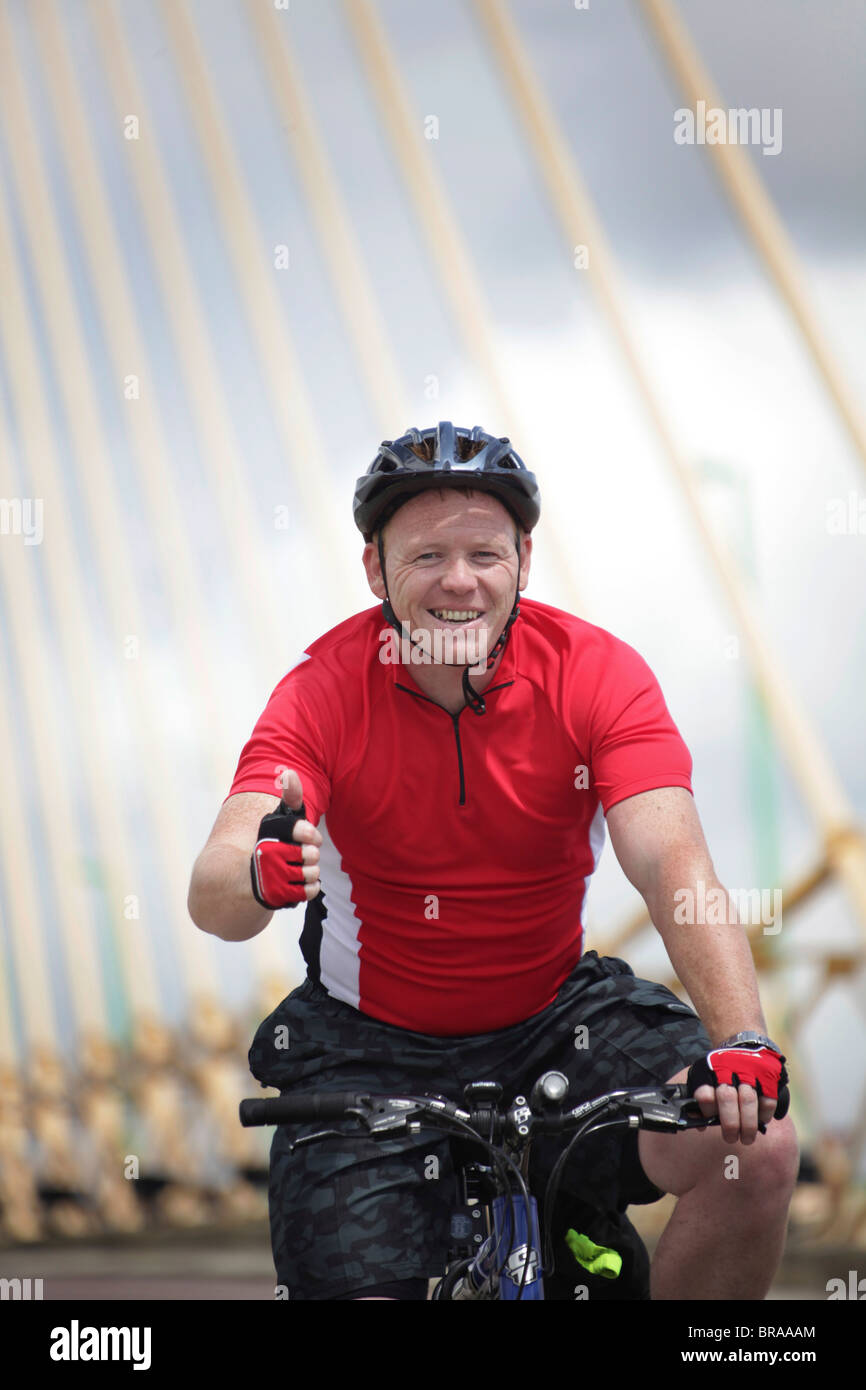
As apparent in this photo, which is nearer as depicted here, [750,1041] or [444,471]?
[750,1041]

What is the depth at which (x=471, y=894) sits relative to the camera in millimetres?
2656

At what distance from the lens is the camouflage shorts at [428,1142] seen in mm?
2418

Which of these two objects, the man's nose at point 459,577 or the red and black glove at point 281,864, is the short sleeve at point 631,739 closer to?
the man's nose at point 459,577

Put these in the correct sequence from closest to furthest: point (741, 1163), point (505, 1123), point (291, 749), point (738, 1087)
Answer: point (738, 1087) < point (505, 1123) < point (741, 1163) < point (291, 749)

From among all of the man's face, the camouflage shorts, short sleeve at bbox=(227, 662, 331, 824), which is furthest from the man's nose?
the camouflage shorts

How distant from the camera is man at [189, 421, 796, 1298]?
2.41 meters

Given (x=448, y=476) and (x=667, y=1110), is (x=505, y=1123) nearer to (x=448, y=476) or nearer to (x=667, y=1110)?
(x=667, y=1110)

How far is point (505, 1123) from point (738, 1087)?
0.35 meters

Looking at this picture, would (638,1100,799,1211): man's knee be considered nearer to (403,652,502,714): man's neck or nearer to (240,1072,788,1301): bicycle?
(240,1072,788,1301): bicycle

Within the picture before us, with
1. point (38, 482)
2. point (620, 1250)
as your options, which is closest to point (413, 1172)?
point (620, 1250)

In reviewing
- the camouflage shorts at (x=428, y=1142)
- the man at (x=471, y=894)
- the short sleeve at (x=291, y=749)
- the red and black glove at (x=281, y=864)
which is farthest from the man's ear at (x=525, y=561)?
the red and black glove at (x=281, y=864)

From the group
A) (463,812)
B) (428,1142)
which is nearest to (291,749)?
(463,812)

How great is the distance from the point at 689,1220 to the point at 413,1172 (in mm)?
462
